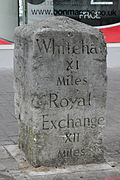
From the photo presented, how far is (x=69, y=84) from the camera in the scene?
409 centimetres

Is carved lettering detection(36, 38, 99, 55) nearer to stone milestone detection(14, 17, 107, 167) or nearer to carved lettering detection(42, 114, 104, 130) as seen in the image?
stone milestone detection(14, 17, 107, 167)

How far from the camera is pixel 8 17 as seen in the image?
1127cm

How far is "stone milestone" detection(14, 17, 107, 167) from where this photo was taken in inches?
156

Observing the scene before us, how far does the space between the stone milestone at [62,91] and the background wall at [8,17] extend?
7122mm

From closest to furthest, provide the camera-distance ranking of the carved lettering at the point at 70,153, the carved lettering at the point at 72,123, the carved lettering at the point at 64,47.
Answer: the carved lettering at the point at 64,47 < the carved lettering at the point at 72,123 < the carved lettering at the point at 70,153

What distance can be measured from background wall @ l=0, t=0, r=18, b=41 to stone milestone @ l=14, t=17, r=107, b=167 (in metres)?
7.12

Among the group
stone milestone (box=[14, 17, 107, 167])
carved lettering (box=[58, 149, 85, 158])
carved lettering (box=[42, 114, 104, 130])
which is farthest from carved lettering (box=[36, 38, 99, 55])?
carved lettering (box=[58, 149, 85, 158])

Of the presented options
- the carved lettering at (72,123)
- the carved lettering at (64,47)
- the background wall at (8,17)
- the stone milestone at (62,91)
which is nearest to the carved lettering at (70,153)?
the stone milestone at (62,91)

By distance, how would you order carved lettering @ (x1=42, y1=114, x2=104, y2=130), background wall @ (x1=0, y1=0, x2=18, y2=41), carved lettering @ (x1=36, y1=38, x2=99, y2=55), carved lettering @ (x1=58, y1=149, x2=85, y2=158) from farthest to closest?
background wall @ (x1=0, y1=0, x2=18, y2=41)
carved lettering @ (x1=58, y1=149, x2=85, y2=158)
carved lettering @ (x1=42, y1=114, x2=104, y2=130)
carved lettering @ (x1=36, y1=38, x2=99, y2=55)

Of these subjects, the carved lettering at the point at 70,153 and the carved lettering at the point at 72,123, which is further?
the carved lettering at the point at 70,153

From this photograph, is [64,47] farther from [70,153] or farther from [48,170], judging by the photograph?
[48,170]

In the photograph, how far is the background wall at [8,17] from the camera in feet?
36.7

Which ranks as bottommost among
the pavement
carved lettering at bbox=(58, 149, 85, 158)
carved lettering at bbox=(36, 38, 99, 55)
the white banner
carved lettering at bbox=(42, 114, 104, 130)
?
the pavement

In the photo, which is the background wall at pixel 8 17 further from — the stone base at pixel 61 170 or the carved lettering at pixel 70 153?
the carved lettering at pixel 70 153
